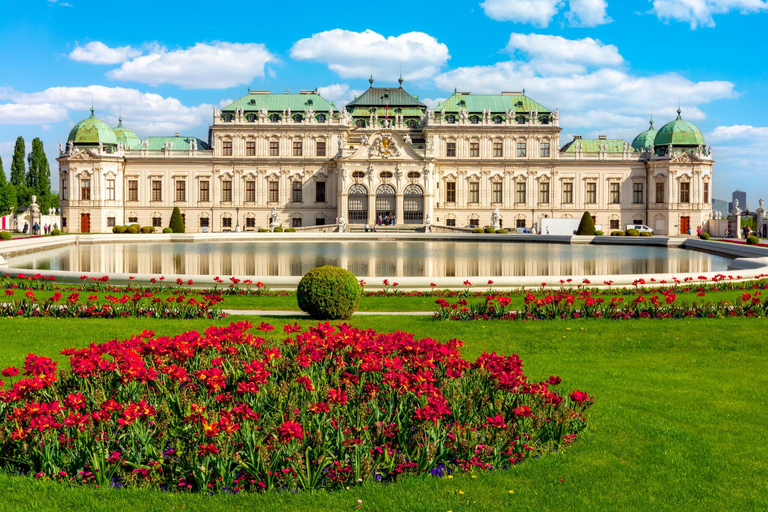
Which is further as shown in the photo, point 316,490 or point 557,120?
point 557,120

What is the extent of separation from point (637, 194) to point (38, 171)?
7727 centimetres

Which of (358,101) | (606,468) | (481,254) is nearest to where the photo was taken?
(606,468)

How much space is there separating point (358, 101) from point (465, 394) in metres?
77.6

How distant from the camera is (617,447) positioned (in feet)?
25.5

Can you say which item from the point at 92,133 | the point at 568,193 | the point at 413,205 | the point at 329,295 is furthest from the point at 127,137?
the point at 329,295

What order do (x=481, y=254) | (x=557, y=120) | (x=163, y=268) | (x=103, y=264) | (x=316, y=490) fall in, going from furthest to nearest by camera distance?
(x=557, y=120) → (x=481, y=254) → (x=103, y=264) → (x=163, y=268) → (x=316, y=490)

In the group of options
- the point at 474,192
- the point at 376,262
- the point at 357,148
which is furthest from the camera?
the point at 474,192

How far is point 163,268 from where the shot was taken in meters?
32.3

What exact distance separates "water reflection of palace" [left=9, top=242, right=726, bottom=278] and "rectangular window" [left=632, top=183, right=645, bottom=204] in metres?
35.7

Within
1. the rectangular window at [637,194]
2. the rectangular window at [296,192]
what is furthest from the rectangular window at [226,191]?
the rectangular window at [637,194]

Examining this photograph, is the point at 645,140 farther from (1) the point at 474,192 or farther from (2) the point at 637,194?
(1) the point at 474,192

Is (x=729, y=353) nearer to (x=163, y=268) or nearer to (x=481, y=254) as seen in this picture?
(x=163, y=268)

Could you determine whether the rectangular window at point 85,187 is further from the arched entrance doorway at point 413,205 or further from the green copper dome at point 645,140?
the green copper dome at point 645,140

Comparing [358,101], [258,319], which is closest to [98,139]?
[358,101]
